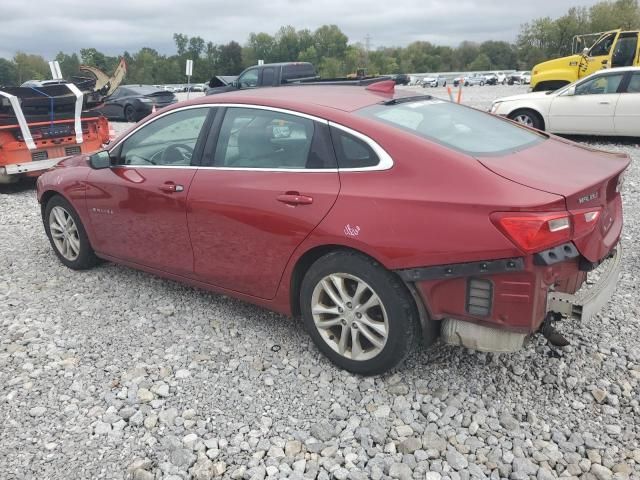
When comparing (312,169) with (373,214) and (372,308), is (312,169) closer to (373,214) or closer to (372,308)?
(373,214)

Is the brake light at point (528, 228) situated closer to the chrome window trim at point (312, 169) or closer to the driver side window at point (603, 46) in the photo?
the chrome window trim at point (312, 169)

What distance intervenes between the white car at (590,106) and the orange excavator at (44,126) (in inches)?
315

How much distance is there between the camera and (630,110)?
1018cm

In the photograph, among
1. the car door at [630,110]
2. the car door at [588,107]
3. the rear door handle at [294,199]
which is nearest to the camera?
the rear door handle at [294,199]

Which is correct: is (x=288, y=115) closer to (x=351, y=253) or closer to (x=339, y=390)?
(x=351, y=253)

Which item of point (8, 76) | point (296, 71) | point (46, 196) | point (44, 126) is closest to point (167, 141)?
point (46, 196)

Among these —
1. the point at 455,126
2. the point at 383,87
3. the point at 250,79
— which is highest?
the point at 250,79

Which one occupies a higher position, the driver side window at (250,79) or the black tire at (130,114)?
the driver side window at (250,79)

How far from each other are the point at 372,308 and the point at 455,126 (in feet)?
3.90

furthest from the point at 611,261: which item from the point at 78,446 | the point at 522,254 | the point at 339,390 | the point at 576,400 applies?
the point at 78,446

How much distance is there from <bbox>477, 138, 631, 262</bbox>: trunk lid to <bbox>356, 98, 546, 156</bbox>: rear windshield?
0.13 m

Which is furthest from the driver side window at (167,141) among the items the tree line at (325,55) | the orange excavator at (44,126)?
the tree line at (325,55)

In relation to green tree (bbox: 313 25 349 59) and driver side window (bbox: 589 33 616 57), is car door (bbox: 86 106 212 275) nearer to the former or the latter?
driver side window (bbox: 589 33 616 57)

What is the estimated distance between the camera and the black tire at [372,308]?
280 centimetres
